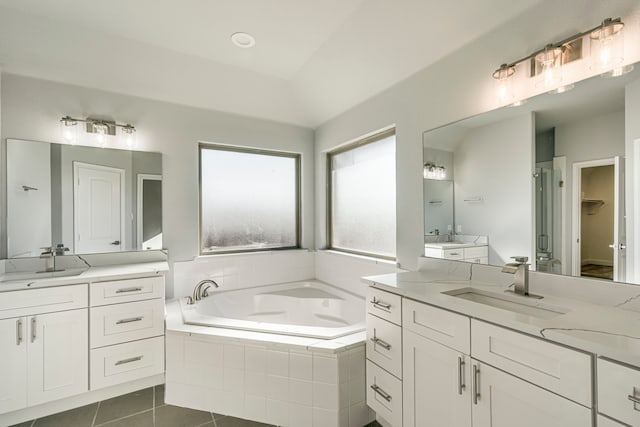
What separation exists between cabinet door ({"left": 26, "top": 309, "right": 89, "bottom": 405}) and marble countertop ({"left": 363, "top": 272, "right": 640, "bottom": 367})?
7.15 feet

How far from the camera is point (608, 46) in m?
1.22

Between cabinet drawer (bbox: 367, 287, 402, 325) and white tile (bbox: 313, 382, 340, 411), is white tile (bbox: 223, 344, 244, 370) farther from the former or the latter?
cabinet drawer (bbox: 367, 287, 402, 325)

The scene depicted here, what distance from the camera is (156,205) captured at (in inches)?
107

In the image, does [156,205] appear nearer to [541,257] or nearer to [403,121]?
[403,121]

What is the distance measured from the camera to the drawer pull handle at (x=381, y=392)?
161 centimetres

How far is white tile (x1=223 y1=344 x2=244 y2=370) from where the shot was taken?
186 centimetres

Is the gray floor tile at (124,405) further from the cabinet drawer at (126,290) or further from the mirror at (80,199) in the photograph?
the mirror at (80,199)

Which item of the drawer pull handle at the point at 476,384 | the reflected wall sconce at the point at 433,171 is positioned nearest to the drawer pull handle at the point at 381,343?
the drawer pull handle at the point at 476,384

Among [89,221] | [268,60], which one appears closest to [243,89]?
[268,60]

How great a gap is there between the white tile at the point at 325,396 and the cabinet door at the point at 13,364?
1887 mm

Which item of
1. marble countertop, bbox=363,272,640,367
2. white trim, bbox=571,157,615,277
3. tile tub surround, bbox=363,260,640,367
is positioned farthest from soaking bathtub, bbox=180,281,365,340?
white trim, bbox=571,157,615,277

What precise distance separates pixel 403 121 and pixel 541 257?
136 centimetres

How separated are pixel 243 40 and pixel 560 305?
2.65 meters

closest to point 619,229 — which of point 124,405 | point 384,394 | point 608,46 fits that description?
point 608,46
